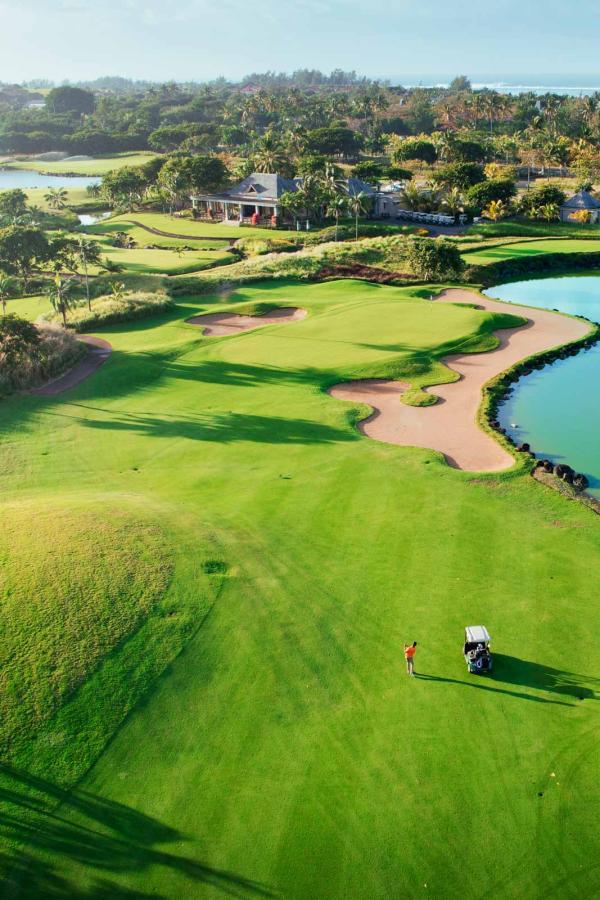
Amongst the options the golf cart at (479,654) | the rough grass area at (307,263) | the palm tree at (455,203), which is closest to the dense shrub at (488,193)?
the palm tree at (455,203)

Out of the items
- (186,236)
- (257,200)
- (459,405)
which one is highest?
(257,200)

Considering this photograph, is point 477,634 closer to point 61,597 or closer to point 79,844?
point 79,844

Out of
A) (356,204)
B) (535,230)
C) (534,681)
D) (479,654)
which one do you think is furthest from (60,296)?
(535,230)

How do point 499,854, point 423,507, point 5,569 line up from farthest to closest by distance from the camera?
point 423,507, point 5,569, point 499,854

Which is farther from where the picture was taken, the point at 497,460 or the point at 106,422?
the point at 106,422

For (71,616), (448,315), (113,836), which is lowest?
(113,836)

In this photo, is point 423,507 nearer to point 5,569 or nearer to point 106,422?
point 5,569

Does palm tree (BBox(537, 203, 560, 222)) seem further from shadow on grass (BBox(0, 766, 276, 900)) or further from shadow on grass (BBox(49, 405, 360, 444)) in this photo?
shadow on grass (BBox(0, 766, 276, 900))

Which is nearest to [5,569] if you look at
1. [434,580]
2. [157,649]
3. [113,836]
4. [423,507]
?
[157,649]
